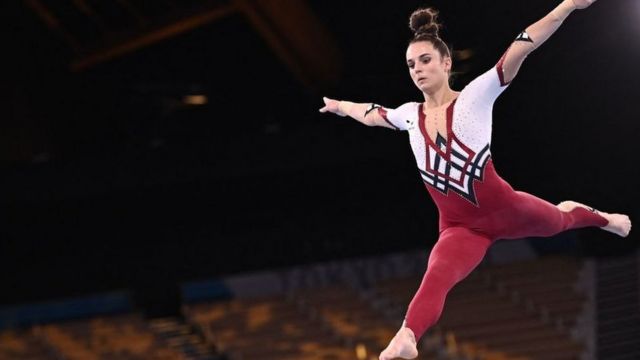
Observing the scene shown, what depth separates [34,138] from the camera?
11586 mm

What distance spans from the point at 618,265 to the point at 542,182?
147cm

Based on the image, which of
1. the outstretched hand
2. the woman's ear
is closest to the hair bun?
the woman's ear

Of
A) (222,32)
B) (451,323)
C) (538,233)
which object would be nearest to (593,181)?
Result: (451,323)

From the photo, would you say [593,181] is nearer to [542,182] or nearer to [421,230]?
[542,182]

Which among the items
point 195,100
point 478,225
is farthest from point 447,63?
point 195,100

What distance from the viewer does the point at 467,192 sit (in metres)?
4.43

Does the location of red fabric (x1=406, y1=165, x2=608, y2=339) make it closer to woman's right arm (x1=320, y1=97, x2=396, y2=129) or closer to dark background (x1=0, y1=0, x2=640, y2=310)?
woman's right arm (x1=320, y1=97, x2=396, y2=129)

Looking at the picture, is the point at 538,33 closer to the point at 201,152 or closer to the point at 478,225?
the point at 478,225

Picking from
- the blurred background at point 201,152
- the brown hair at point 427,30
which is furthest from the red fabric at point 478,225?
the blurred background at point 201,152

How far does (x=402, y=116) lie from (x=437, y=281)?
0.83 meters

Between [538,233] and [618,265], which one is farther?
[618,265]

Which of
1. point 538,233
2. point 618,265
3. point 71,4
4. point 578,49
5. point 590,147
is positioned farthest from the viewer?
point 71,4

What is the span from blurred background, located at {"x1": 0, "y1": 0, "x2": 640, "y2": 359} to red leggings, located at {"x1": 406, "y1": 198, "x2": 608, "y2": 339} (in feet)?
16.5

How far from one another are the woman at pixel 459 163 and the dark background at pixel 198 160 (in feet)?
17.3
